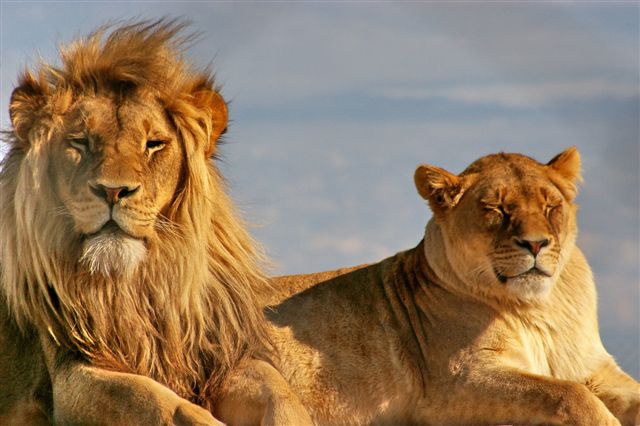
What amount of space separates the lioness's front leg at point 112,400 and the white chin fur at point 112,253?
36 cm

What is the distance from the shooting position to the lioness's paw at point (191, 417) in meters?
3.34

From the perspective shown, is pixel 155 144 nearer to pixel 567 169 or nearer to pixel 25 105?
pixel 25 105

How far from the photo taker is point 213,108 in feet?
12.7

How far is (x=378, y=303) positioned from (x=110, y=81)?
1.59 meters

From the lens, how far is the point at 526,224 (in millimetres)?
3977

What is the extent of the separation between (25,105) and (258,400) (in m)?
1.35

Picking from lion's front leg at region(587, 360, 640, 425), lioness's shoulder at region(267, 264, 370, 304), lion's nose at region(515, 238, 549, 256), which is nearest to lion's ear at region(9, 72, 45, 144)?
lioness's shoulder at region(267, 264, 370, 304)

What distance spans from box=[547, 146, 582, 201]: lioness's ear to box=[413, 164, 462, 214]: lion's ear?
40cm

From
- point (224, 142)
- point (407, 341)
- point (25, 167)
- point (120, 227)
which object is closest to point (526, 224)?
point (407, 341)

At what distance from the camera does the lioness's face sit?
3.40 meters

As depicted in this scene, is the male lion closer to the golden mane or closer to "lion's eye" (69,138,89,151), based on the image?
the golden mane

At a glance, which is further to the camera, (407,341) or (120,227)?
(407,341)

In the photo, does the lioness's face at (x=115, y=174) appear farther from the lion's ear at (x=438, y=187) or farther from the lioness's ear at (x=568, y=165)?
the lioness's ear at (x=568, y=165)

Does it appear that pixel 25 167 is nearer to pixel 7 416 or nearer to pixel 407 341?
pixel 7 416
